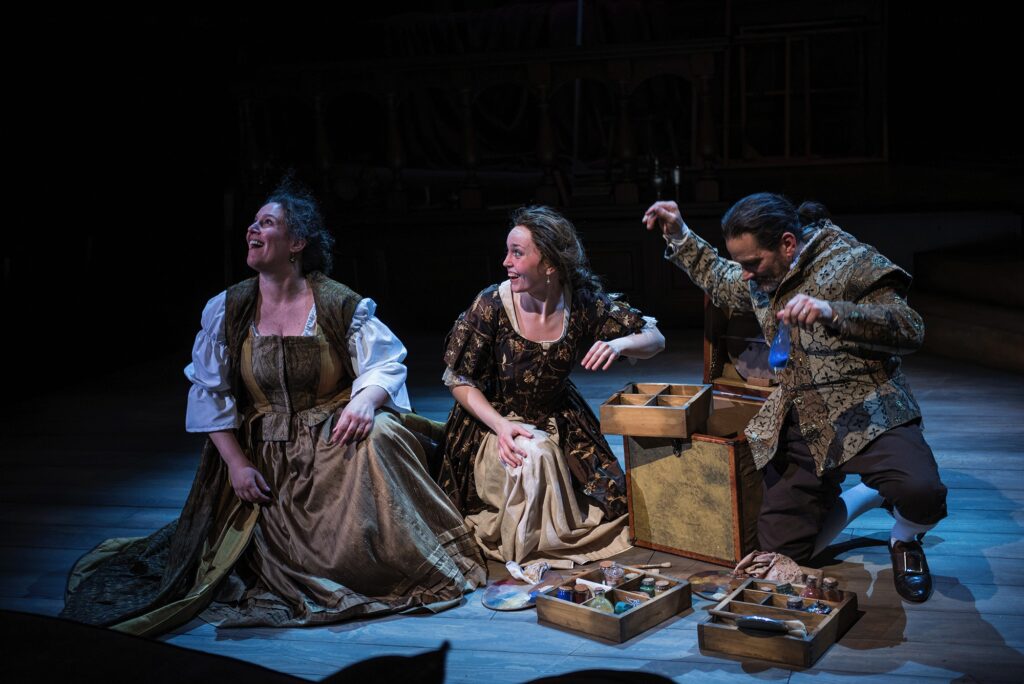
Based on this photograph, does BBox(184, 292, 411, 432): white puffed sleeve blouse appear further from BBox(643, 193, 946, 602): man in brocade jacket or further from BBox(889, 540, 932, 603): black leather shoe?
BBox(889, 540, 932, 603): black leather shoe

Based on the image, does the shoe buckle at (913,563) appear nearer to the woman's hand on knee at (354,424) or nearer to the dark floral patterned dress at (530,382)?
the dark floral patterned dress at (530,382)

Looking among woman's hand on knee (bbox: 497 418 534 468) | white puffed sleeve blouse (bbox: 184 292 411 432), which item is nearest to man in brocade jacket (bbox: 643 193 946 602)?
woman's hand on knee (bbox: 497 418 534 468)

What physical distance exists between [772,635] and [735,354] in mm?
1278

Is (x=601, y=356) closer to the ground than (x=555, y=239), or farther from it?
closer to the ground

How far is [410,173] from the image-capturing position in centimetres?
868

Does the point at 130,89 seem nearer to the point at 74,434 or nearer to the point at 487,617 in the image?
the point at 74,434

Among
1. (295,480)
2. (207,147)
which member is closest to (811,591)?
(295,480)

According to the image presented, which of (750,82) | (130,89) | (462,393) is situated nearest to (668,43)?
(750,82)

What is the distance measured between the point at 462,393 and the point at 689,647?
114 cm

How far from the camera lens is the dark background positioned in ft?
20.9

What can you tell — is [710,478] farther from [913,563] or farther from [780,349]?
[913,563]

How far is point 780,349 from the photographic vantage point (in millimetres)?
3164

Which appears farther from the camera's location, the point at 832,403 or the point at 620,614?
the point at 832,403

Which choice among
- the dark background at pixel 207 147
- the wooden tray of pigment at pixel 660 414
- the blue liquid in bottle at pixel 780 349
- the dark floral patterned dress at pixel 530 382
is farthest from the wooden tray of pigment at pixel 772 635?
the dark background at pixel 207 147
